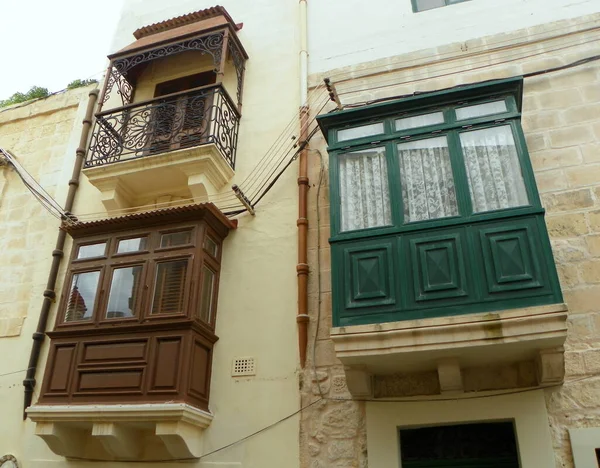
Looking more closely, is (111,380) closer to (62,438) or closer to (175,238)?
(62,438)

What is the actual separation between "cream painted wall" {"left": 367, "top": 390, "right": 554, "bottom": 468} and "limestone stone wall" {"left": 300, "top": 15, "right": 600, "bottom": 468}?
0.10 meters

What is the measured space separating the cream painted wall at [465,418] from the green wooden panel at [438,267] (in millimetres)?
1161

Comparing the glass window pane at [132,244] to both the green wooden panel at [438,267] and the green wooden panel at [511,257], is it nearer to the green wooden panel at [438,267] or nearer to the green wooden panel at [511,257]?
the green wooden panel at [438,267]

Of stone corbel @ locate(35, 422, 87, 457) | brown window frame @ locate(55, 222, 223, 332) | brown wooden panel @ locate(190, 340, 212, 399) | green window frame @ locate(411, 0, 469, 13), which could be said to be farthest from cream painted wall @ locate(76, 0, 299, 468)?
green window frame @ locate(411, 0, 469, 13)

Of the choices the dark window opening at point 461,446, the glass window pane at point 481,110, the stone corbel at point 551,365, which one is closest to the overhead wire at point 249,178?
the glass window pane at point 481,110

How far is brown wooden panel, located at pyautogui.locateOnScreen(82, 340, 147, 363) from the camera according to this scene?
233 inches

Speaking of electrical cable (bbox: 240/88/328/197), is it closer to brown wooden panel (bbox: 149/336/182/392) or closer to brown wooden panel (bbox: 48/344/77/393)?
brown wooden panel (bbox: 149/336/182/392)

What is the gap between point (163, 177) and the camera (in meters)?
7.46

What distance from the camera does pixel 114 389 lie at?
580 centimetres

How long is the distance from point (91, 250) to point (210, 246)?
1.57m

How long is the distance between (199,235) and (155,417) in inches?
82.4

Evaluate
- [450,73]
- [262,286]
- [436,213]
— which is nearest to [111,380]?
[262,286]

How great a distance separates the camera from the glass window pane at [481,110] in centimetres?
567

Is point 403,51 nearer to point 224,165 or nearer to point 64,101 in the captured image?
point 224,165
